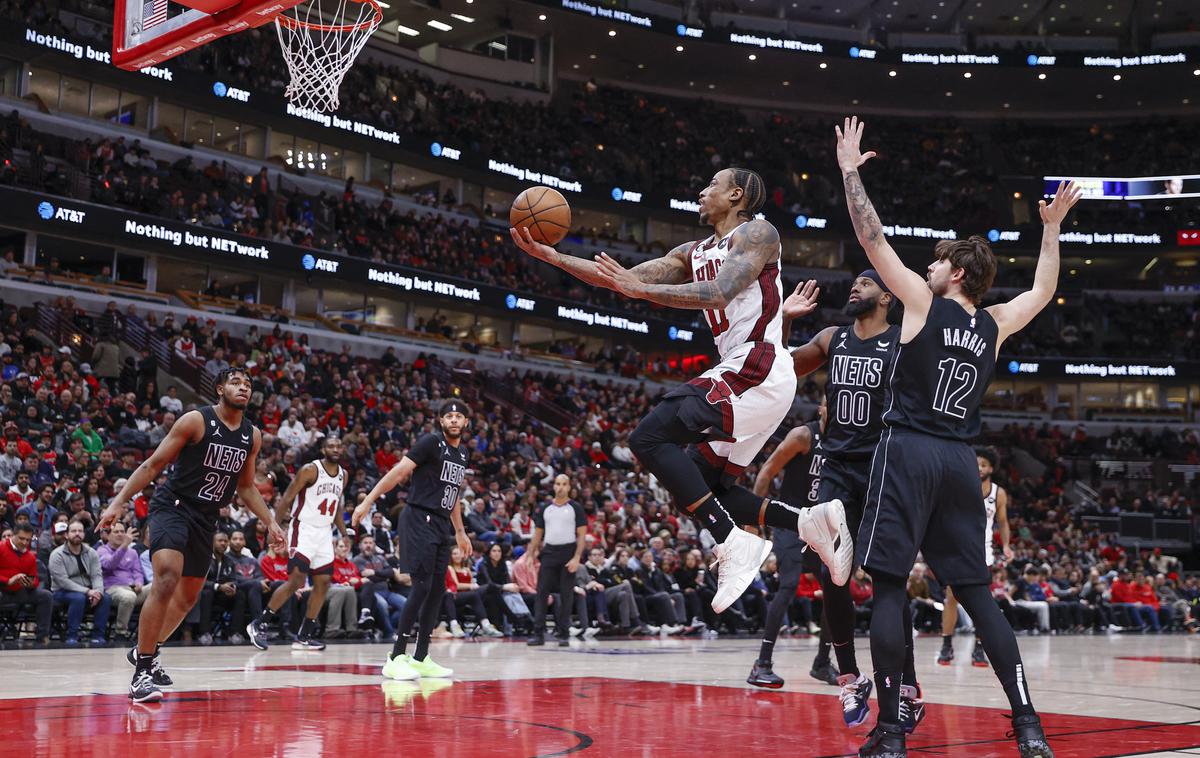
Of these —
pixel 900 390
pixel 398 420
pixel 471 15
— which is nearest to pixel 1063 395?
pixel 471 15

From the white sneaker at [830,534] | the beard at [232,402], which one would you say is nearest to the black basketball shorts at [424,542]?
the beard at [232,402]

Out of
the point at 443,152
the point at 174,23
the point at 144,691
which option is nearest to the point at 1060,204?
the point at 144,691

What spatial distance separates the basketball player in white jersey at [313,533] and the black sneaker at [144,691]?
210 inches

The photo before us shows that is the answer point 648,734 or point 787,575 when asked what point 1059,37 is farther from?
point 648,734

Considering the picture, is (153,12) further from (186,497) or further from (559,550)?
(559,550)

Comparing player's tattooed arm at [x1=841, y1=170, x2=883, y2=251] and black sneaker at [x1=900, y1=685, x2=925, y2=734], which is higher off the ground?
player's tattooed arm at [x1=841, y1=170, x2=883, y2=251]

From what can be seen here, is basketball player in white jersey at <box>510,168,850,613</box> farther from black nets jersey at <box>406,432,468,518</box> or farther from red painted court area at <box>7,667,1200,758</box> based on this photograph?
black nets jersey at <box>406,432,468,518</box>

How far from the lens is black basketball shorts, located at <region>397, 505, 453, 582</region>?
346 inches

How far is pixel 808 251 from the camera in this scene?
4700 cm

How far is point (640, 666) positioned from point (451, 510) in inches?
95.5

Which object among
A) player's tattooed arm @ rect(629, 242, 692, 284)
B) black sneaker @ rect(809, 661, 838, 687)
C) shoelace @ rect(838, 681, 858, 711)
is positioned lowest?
black sneaker @ rect(809, 661, 838, 687)

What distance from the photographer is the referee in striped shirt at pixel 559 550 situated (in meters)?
13.5

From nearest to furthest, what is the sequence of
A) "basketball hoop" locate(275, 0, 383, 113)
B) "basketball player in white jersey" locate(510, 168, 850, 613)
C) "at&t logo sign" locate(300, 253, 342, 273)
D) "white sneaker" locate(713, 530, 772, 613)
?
1. "basketball player in white jersey" locate(510, 168, 850, 613)
2. "white sneaker" locate(713, 530, 772, 613)
3. "basketball hoop" locate(275, 0, 383, 113)
4. "at&t logo sign" locate(300, 253, 342, 273)

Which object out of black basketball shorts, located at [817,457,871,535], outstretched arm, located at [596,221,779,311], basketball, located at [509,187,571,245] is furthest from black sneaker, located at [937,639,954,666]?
basketball, located at [509,187,571,245]
